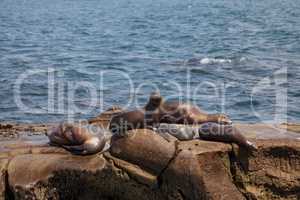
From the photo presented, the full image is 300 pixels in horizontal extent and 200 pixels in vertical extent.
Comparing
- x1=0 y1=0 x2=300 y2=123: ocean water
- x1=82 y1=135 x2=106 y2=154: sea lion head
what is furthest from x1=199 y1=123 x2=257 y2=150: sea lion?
x1=0 y1=0 x2=300 y2=123: ocean water

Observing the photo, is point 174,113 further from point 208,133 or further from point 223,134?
point 223,134

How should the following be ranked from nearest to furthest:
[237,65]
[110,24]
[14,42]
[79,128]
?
[79,128]
[237,65]
[14,42]
[110,24]

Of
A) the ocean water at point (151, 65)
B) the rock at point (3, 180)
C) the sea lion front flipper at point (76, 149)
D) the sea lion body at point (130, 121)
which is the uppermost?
the ocean water at point (151, 65)

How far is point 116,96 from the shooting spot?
17.7 m

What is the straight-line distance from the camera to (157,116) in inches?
364

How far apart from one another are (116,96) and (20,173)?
940cm

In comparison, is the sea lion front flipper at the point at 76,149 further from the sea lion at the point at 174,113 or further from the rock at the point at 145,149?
the sea lion at the point at 174,113

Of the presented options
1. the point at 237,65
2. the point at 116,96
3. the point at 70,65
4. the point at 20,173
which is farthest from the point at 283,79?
the point at 20,173

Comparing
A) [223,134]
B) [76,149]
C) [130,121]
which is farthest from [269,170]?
[76,149]

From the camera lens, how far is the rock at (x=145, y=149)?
810cm

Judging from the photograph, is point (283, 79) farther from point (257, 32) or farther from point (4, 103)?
point (257, 32)

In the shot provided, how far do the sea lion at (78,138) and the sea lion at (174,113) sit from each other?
0.83 m

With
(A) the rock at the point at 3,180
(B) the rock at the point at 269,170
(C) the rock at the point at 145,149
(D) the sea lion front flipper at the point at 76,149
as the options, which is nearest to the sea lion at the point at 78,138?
(D) the sea lion front flipper at the point at 76,149

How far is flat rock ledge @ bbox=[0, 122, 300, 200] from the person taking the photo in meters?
8.01
